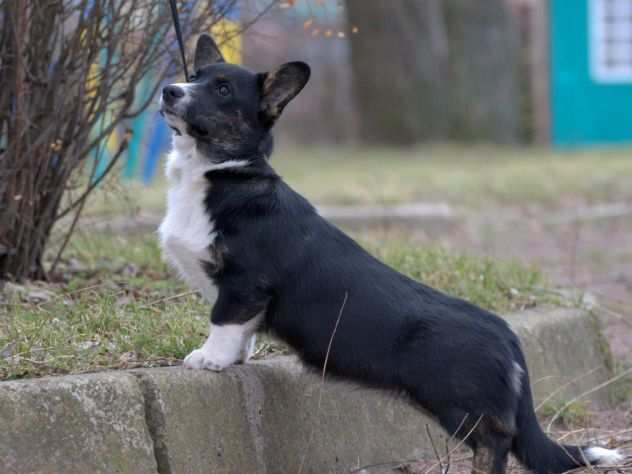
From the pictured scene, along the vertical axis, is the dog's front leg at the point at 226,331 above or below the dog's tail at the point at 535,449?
above

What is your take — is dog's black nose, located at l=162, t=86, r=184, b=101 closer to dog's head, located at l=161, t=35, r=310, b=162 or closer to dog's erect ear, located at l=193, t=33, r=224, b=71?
dog's head, located at l=161, t=35, r=310, b=162

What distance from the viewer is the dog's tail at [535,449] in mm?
3879

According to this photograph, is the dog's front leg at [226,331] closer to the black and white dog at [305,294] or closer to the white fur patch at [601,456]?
the black and white dog at [305,294]

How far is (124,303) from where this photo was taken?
190 inches

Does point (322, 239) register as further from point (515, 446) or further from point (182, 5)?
point (182, 5)

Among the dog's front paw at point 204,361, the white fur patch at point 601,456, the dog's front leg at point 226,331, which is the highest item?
the dog's front leg at point 226,331

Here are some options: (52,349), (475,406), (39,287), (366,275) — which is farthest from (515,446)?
(39,287)

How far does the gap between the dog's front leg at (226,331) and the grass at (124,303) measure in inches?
9.5

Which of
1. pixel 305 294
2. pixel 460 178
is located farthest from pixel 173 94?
pixel 460 178

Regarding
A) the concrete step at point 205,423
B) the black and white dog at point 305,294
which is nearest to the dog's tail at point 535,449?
the black and white dog at point 305,294

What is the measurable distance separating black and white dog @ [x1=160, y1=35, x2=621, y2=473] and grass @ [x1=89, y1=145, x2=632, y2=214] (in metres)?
4.26

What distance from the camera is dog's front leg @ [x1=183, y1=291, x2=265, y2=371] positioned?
3.84m

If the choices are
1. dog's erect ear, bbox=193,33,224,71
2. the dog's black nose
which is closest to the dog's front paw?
the dog's black nose

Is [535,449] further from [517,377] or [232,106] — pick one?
[232,106]
